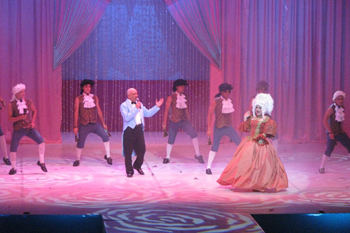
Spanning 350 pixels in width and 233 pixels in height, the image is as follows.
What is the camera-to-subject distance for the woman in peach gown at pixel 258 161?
6.56 m

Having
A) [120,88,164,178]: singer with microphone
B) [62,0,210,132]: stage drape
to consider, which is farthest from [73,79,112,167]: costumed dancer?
[62,0,210,132]: stage drape

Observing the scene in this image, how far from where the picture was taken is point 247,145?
22.1 ft

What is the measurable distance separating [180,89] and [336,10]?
15.3 feet

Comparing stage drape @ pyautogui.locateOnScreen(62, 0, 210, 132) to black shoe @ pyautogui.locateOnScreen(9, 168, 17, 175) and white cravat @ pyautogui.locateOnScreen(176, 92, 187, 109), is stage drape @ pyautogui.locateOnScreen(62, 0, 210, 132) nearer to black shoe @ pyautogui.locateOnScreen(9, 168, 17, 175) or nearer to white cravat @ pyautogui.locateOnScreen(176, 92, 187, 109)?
white cravat @ pyautogui.locateOnScreen(176, 92, 187, 109)

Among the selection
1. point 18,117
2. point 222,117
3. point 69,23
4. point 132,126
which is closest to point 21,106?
point 18,117

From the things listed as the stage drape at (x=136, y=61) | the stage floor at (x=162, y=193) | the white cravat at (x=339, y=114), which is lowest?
the stage floor at (x=162, y=193)

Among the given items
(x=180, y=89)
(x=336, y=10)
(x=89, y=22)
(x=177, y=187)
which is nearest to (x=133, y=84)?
(x=89, y=22)

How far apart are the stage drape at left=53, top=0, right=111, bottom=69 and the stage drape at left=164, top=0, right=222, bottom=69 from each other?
5.34ft

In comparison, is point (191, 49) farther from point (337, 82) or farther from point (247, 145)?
point (247, 145)

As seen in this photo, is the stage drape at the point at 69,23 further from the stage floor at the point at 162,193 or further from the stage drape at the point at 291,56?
the stage drape at the point at 291,56

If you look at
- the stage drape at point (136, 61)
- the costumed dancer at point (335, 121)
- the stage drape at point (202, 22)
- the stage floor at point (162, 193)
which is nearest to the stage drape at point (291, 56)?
the stage drape at point (202, 22)

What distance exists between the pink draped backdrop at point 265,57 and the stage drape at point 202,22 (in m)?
0.16

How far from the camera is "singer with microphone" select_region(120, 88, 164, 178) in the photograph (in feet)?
24.9

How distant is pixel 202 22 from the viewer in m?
11.1
